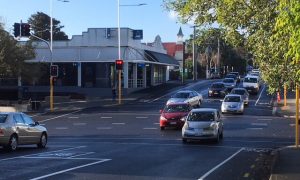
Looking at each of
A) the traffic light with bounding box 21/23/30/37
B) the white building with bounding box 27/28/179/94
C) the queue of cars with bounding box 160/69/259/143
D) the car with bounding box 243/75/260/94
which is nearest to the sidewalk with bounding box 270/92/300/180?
the queue of cars with bounding box 160/69/259/143

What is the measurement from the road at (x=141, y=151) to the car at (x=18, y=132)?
1.55ft

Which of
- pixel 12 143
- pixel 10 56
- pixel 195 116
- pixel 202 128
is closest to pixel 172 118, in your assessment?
pixel 195 116

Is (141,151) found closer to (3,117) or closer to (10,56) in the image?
(3,117)

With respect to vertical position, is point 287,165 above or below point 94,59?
below

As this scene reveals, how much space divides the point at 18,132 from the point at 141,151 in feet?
16.7

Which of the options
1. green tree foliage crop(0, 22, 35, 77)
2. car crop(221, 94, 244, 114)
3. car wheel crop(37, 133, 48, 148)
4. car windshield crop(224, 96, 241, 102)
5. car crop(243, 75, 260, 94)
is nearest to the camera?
car wheel crop(37, 133, 48, 148)

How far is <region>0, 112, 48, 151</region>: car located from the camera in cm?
2202

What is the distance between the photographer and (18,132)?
74.7 feet

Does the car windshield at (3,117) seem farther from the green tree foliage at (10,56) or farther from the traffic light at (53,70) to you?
the green tree foliage at (10,56)

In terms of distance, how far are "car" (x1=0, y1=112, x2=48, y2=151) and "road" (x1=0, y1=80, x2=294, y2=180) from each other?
47 centimetres

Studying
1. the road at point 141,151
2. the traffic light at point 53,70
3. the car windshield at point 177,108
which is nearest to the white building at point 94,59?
the traffic light at point 53,70

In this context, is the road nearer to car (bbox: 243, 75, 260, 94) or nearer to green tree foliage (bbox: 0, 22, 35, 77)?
green tree foliage (bbox: 0, 22, 35, 77)

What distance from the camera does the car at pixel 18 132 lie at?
72.2ft

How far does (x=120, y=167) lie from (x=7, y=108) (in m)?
30.7
